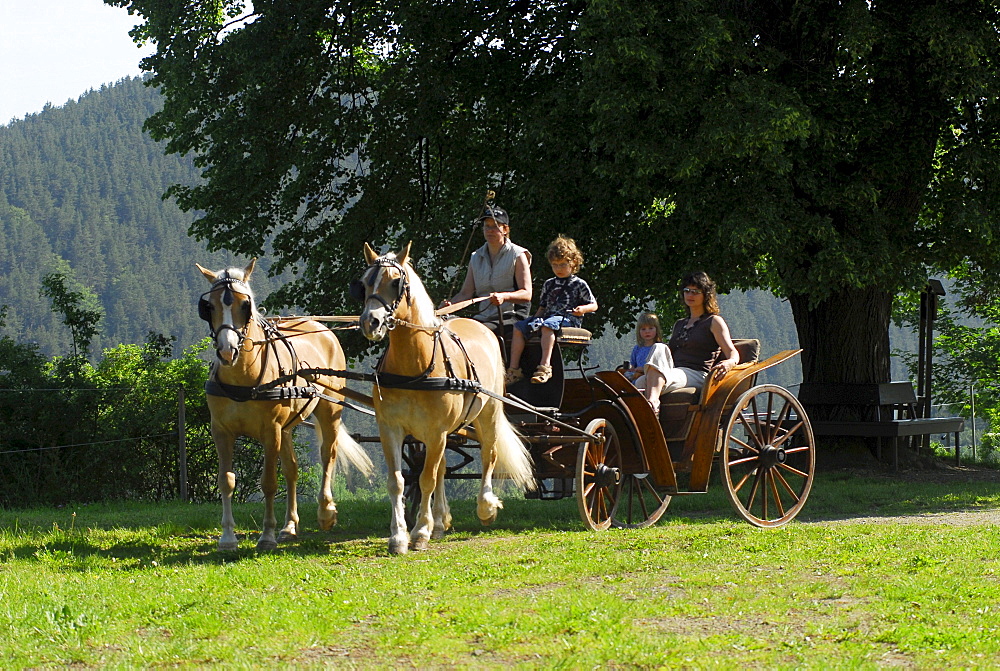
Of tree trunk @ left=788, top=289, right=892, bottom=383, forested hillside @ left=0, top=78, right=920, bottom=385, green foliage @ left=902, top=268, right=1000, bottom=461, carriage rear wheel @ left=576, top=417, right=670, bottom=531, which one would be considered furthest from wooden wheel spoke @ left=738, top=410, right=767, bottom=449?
forested hillside @ left=0, top=78, right=920, bottom=385

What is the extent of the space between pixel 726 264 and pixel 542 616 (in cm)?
1042

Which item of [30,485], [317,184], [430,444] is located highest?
[317,184]

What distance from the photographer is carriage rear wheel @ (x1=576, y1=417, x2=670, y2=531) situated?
31.4 ft

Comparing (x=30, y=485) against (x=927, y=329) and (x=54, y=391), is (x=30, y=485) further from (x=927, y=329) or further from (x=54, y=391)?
(x=927, y=329)

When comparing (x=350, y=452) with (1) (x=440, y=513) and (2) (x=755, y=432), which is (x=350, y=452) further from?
(2) (x=755, y=432)

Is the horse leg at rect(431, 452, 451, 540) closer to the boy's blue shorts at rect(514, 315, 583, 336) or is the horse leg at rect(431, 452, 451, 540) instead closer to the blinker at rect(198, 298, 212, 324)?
the boy's blue shorts at rect(514, 315, 583, 336)

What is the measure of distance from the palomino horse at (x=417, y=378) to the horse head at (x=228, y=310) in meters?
1.02

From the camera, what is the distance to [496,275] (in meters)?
9.70

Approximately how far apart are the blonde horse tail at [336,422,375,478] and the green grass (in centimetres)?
67

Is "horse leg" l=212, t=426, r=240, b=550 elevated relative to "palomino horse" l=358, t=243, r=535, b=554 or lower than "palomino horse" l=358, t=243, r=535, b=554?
lower

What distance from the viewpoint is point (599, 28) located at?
14.2 meters

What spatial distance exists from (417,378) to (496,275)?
5.73 ft

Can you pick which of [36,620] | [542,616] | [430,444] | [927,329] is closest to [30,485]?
[430,444]

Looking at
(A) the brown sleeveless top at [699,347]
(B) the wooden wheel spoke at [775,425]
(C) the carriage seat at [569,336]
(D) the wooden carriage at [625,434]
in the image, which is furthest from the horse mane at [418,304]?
(B) the wooden wheel spoke at [775,425]
